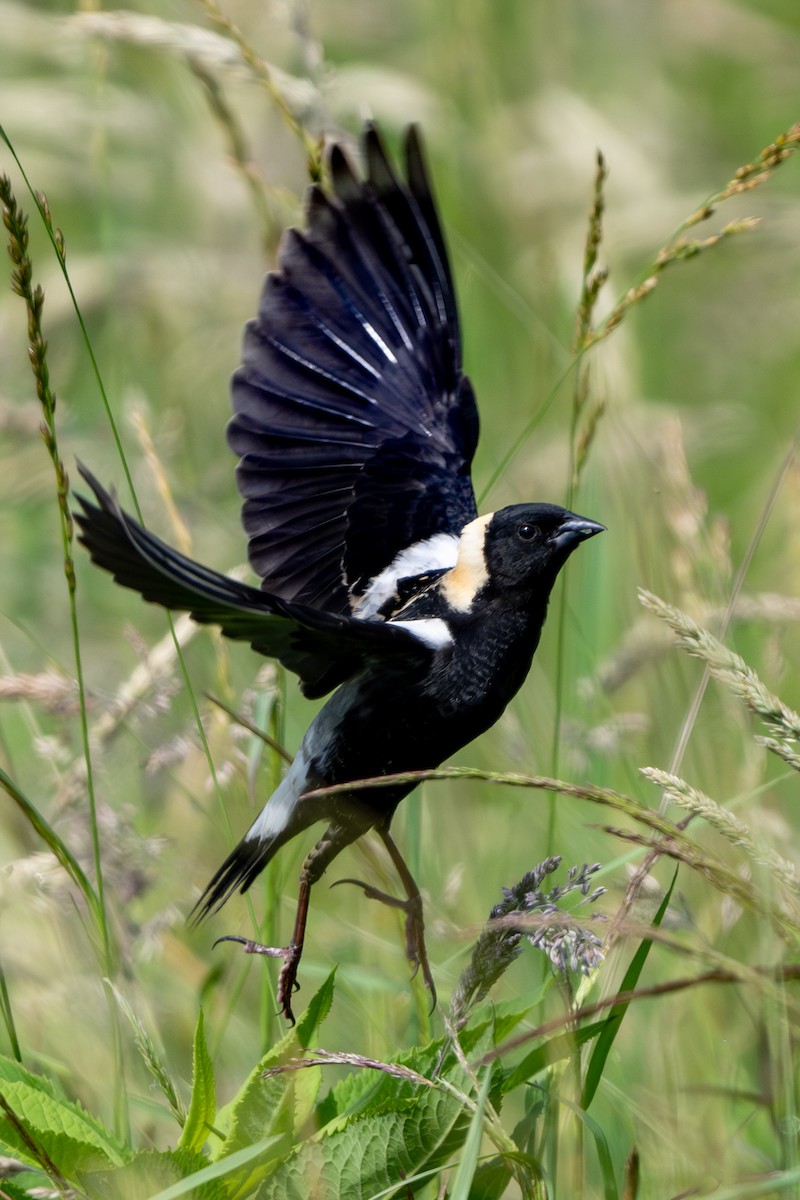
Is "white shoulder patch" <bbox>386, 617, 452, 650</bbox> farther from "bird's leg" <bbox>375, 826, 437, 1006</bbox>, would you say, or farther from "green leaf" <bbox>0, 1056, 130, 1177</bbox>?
"green leaf" <bbox>0, 1056, 130, 1177</bbox>

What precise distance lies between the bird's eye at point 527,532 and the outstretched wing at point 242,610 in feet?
0.78

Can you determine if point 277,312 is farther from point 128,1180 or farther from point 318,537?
point 128,1180

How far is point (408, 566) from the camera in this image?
279 cm

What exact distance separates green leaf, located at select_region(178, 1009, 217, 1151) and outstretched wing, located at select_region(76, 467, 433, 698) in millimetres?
478

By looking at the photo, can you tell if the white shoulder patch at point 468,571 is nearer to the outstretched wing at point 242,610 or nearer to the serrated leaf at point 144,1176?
the outstretched wing at point 242,610

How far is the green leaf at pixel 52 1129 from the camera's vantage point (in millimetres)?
1612

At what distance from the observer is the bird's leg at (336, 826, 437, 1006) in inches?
81.9

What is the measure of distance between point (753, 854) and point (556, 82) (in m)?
3.78

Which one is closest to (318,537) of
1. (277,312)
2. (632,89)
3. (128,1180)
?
(277,312)

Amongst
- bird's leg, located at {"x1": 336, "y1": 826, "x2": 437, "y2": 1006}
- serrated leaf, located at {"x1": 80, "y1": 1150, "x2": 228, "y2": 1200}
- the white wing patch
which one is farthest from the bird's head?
serrated leaf, located at {"x1": 80, "y1": 1150, "x2": 228, "y2": 1200}

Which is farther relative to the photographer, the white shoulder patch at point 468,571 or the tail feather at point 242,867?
the white shoulder patch at point 468,571

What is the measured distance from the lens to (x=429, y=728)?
2301mm

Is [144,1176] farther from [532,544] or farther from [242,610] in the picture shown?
[532,544]

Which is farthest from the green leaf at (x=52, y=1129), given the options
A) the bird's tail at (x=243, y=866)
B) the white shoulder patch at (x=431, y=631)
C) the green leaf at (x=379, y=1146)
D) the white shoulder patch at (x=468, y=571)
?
the white shoulder patch at (x=468, y=571)
